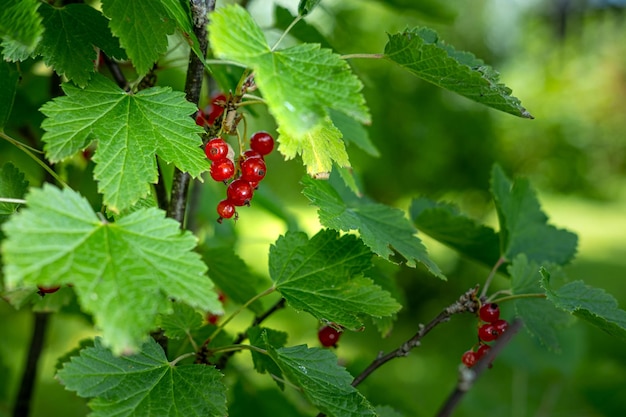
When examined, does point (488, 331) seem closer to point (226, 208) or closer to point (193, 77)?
point (226, 208)

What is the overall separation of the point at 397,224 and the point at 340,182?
30cm

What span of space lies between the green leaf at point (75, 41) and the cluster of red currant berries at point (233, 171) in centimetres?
14

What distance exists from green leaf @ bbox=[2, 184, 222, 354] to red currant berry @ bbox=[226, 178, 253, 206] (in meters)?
0.15

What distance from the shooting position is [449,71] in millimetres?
633

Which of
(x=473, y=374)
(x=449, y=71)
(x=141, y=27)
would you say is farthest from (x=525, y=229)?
(x=141, y=27)

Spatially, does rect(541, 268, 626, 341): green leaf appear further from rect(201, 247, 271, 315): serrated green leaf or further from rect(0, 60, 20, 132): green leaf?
rect(0, 60, 20, 132): green leaf

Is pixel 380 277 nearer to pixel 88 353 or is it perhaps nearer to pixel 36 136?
pixel 88 353

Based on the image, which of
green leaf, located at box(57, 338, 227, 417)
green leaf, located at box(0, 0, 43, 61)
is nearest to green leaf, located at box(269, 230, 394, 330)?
green leaf, located at box(57, 338, 227, 417)

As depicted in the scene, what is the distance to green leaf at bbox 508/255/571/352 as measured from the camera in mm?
810

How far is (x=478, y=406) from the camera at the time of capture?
5.55 feet

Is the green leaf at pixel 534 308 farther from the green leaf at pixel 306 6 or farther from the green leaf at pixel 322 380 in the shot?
the green leaf at pixel 306 6

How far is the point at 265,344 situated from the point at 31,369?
70 centimetres

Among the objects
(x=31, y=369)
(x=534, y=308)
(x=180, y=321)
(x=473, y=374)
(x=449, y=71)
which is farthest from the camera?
(x=31, y=369)

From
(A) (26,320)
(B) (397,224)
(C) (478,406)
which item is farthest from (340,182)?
(A) (26,320)
